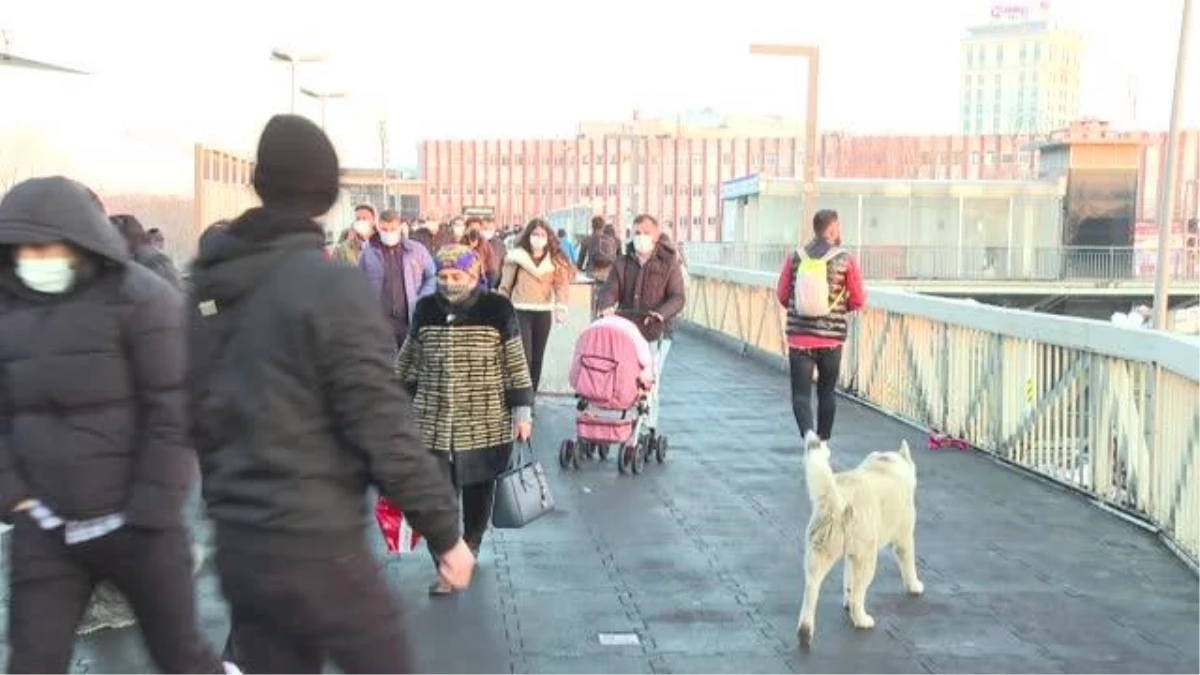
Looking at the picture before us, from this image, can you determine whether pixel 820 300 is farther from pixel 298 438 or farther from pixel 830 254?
pixel 298 438

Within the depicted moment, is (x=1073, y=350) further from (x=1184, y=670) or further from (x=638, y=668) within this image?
(x=638, y=668)

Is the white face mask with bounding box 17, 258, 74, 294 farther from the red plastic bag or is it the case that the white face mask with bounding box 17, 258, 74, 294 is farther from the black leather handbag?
the black leather handbag

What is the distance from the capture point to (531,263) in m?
11.9

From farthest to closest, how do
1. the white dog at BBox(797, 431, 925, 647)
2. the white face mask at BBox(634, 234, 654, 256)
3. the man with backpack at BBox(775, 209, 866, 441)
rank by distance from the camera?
1. the white face mask at BBox(634, 234, 654, 256)
2. the man with backpack at BBox(775, 209, 866, 441)
3. the white dog at BBox(797, 431, 925, 647)

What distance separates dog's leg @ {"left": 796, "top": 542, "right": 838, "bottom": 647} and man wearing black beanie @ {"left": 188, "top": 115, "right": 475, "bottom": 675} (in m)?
2.76

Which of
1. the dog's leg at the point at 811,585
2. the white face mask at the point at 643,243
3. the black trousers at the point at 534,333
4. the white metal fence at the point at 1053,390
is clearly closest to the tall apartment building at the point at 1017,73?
the white metal fence at the point at 1053,390

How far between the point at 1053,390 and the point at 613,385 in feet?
9.71

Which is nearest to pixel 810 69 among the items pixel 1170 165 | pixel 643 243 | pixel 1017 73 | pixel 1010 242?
pixel 1170 165

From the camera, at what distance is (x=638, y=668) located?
537 cm

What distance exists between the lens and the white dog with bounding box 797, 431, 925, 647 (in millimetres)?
5625

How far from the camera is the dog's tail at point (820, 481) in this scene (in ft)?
18.2

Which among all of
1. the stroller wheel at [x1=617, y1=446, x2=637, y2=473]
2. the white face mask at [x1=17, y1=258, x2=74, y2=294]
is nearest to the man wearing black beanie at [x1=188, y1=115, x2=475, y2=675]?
the white face mask at [x1=17, y1=258, x2=74, y2=294]

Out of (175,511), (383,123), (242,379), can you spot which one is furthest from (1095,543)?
(383,123)

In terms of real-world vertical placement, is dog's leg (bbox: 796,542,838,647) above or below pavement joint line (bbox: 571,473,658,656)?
above
